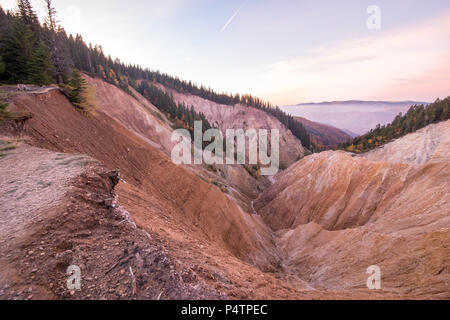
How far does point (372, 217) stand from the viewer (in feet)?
77.3

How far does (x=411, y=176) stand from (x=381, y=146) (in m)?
16.1

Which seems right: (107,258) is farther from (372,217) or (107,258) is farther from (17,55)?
(17,55)

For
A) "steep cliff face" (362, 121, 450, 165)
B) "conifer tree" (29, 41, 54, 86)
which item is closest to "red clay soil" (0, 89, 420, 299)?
"conifer tree" (29, 41, 54, 86)

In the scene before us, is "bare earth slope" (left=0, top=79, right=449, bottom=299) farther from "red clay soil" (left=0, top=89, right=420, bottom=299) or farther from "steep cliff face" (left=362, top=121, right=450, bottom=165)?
"steep cliff face" (left=362, top=121, right=450, bottom=165)

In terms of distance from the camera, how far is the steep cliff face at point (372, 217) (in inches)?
484

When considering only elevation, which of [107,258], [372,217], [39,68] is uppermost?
[39,68]

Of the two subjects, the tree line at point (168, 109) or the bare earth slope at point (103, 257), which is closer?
the bare earth slope at point (103, 257)

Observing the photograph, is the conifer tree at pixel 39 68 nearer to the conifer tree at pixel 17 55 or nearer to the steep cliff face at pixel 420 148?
the conifer tree at pixel 17 55

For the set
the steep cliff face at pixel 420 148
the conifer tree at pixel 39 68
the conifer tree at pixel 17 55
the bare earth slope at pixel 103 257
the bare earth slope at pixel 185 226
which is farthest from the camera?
the steep cliff face at pixel 420 148

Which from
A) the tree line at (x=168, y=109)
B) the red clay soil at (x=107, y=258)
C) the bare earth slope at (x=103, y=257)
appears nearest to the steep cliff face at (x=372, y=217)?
the red clay soil at (x=107, y=258)

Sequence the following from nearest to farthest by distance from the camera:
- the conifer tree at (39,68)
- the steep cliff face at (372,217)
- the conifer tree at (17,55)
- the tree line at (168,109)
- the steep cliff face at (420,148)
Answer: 1. the steep cliff face at (372,217)
2. the conifer tree at (39,68)
3. the conifer tree at (17,55)
4. the steep cliff face at (420,148)
5. the tree line at (168,109)

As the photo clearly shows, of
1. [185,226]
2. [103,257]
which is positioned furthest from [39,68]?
[103,257]
